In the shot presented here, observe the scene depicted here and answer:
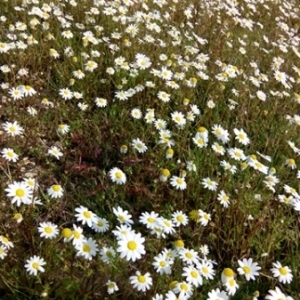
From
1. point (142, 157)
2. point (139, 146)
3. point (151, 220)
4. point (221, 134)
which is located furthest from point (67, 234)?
point (221, 134)

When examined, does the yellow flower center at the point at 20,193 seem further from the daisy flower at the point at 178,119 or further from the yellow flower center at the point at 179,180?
the daisy flower at the point at 178,119

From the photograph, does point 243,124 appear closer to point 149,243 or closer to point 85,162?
point 85,162

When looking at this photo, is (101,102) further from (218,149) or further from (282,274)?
(282,274)

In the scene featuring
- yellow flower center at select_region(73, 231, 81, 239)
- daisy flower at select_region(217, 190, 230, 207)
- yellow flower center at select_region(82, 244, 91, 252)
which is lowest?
daisy flower at select_region(217, 190, 230, 207)

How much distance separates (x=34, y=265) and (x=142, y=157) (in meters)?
1.37

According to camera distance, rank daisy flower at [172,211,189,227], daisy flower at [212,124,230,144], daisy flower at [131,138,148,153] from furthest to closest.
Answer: daisy flower at [212,124,230,144]
daisy flower at [131,138,148,153]
daisy flower at [172,211,189,227]

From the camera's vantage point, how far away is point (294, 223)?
3.23 metres

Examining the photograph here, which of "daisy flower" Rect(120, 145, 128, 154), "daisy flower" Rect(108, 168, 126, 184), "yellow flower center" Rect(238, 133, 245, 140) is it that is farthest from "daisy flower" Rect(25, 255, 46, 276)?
"yellow flower center" Rect(238, 133, 245, 140)

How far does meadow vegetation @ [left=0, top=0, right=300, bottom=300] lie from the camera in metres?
2.46

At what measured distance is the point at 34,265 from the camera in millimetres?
2254

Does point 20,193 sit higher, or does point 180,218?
point 20,193

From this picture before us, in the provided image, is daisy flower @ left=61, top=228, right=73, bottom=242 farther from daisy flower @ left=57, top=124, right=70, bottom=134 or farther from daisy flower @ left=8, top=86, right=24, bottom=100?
daisy flower @ left=8, top=86, right=24, bottom=100

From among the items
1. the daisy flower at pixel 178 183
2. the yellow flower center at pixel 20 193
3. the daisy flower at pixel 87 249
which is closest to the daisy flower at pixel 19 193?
the yellow flower center at pixel 20 193

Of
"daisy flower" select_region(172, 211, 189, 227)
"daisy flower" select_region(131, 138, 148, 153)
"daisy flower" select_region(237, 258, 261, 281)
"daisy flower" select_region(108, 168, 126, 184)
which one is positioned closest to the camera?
"daisy flower" select_region(237, 258, 261, 281)
